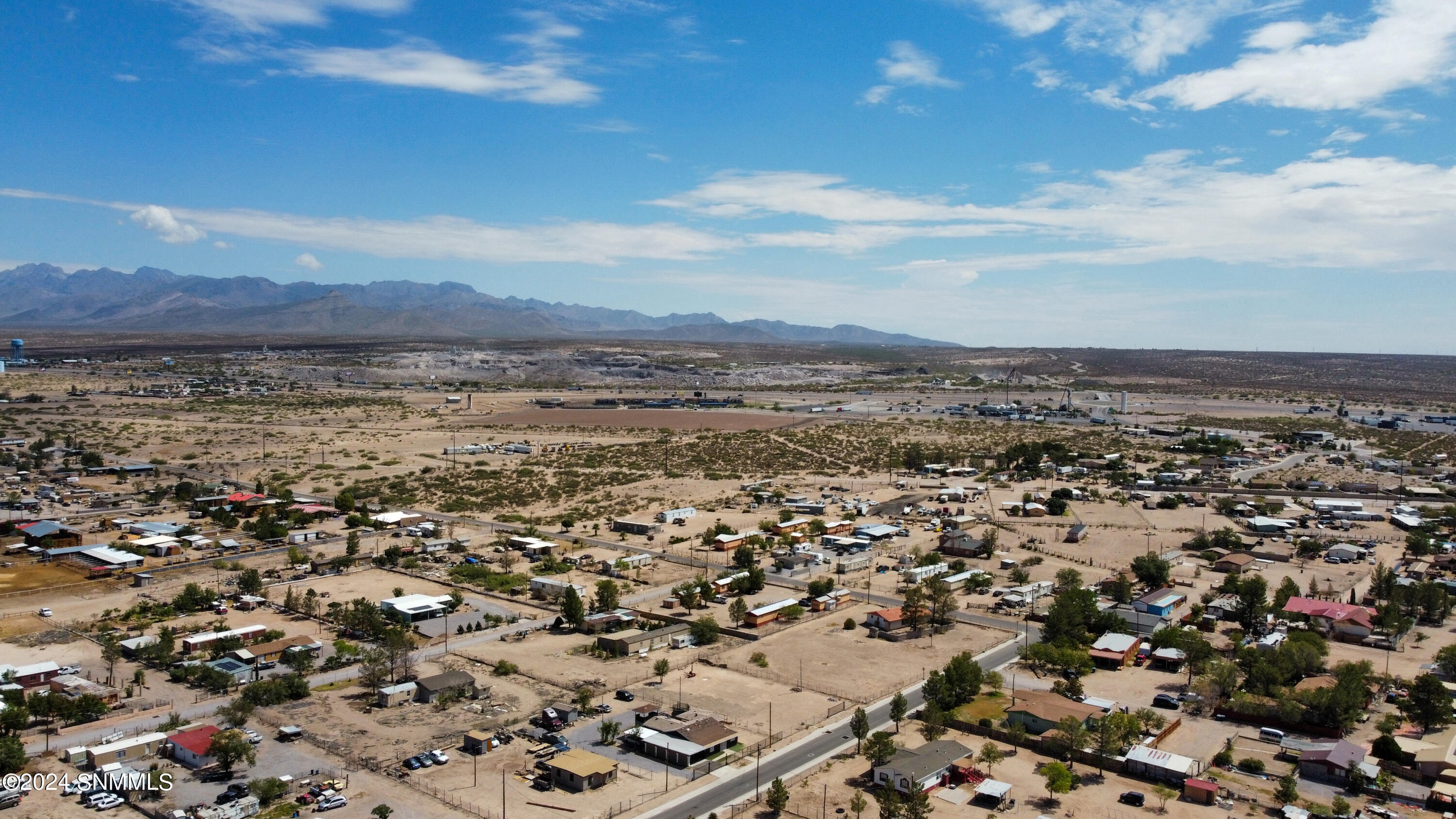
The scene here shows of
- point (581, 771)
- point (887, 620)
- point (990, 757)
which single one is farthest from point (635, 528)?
point (990, 757)

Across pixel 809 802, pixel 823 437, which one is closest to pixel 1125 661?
pixel 809 802

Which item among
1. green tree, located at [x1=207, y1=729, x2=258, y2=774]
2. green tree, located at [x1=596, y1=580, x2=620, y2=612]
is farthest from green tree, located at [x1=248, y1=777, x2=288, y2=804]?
green tree, located at [x1=596, y1=580, x2=620, y2=612]

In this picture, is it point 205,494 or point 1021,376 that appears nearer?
point 205,494

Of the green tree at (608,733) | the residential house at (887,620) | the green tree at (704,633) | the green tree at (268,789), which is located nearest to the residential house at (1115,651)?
the residential house at (887,620)

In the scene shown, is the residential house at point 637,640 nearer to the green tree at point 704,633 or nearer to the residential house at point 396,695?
the green tree at point 704,633

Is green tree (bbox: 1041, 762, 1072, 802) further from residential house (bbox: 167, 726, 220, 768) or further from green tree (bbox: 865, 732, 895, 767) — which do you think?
residential house (bbox: 167, 726, 220, 768)

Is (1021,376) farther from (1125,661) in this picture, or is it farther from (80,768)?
(80,768)
